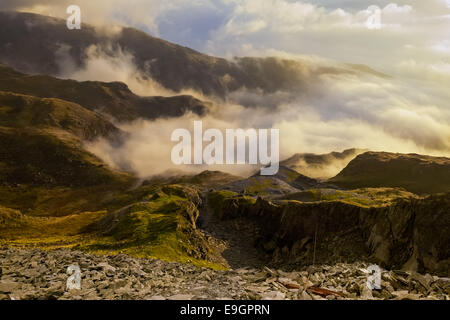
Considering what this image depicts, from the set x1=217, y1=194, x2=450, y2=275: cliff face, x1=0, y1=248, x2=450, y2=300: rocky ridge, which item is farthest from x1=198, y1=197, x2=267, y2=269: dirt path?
x1=0, y1=248, x2=450, y2=300: rocky ridge

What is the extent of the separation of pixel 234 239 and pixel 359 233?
39916mm

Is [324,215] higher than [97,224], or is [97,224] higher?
[324,215]

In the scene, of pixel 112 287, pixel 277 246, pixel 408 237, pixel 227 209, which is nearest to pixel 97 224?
pixel 227 209

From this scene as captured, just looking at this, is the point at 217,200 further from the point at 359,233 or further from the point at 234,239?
the point at 359,233

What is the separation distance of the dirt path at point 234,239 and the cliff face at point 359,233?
10.1ft

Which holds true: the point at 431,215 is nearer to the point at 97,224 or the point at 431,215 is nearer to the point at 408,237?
the point at 408,237

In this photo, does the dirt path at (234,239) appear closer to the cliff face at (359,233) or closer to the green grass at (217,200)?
the green grass at (217,200)

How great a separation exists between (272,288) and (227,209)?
109603mm

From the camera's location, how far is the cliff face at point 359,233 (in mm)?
59562

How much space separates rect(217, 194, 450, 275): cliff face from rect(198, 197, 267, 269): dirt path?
3077mm

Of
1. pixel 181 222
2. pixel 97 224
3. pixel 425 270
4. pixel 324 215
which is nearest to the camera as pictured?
pixel 425 270

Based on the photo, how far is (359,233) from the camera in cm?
8062

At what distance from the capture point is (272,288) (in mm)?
22469

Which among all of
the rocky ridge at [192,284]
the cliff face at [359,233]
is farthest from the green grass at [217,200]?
the rocky ridge at [192,284]
